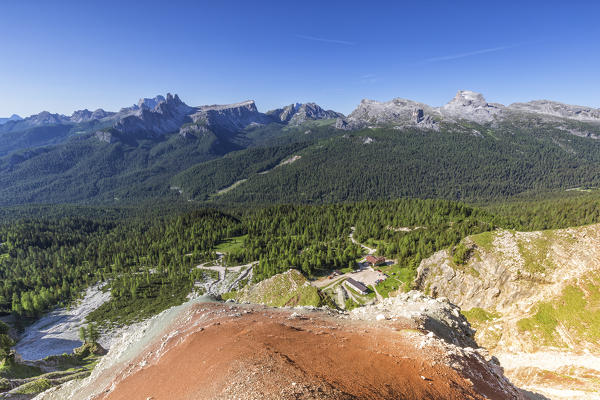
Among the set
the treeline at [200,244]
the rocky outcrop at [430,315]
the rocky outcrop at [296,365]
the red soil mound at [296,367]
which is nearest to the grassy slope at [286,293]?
the rocky outcrop at [430,315]

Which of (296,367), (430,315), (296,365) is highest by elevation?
(296,367)

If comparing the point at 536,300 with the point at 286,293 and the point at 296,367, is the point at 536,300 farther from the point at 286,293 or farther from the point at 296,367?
the point at 296,367

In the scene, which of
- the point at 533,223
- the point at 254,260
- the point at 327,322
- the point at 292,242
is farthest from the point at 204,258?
the point at 533,223

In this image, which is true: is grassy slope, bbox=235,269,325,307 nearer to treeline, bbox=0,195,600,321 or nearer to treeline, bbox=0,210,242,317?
treeline, bbox=0,195,600,321

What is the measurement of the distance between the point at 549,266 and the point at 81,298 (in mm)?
145478

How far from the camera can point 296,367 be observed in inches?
618

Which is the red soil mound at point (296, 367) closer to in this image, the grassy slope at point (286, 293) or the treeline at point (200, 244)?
the grassy slope at point (286, 293)

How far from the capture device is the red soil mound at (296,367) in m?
14.1

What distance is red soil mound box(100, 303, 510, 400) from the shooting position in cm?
1406

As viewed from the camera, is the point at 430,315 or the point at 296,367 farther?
the point at 430,315

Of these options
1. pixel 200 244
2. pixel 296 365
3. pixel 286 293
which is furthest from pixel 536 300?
pixel 200 244

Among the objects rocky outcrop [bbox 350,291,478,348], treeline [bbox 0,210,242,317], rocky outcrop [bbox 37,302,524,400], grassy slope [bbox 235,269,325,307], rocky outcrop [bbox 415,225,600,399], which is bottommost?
treeline [bbox 0,210,242,317]

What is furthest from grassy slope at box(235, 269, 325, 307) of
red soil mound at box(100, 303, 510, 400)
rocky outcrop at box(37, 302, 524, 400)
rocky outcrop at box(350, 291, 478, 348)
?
red soil mound at box(100, 303, 510, 400)

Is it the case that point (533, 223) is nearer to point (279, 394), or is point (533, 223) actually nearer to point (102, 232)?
point (279, 394)
